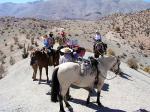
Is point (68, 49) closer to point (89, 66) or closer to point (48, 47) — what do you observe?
point (89, 66)

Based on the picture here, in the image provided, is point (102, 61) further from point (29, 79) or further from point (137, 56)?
point (137, 56)

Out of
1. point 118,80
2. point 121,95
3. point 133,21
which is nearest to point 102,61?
point 121,95

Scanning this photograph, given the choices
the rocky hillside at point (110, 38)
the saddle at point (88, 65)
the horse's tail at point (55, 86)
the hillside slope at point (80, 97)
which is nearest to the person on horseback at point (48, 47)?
the hillside slope at point (80, 97)

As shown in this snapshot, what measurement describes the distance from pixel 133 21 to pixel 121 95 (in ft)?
182

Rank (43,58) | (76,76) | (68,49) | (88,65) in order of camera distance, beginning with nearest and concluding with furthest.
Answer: (76,76)
(88,65)
(68,49)
(43,58)

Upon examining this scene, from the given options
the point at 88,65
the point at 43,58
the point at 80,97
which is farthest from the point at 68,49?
the point at 43,58

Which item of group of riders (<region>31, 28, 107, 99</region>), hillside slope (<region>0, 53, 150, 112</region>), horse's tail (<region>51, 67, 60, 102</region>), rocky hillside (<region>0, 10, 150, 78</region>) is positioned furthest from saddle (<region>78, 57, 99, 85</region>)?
rocky hillside (<region>0, 10, 150, 78</region>)

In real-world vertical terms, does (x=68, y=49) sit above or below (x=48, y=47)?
above

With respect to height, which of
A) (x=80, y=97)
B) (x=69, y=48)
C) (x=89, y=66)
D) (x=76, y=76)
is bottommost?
(x=80, y=97)

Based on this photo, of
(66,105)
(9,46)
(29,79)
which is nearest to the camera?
(66,105)

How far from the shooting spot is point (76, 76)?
14938 mm

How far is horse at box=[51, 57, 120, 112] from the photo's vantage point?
14.5 meters

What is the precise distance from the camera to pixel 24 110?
50.4 ft

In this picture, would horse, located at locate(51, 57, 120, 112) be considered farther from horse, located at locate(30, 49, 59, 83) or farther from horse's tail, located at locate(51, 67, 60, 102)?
horse, located at locate(30, 49, 59, 83)
